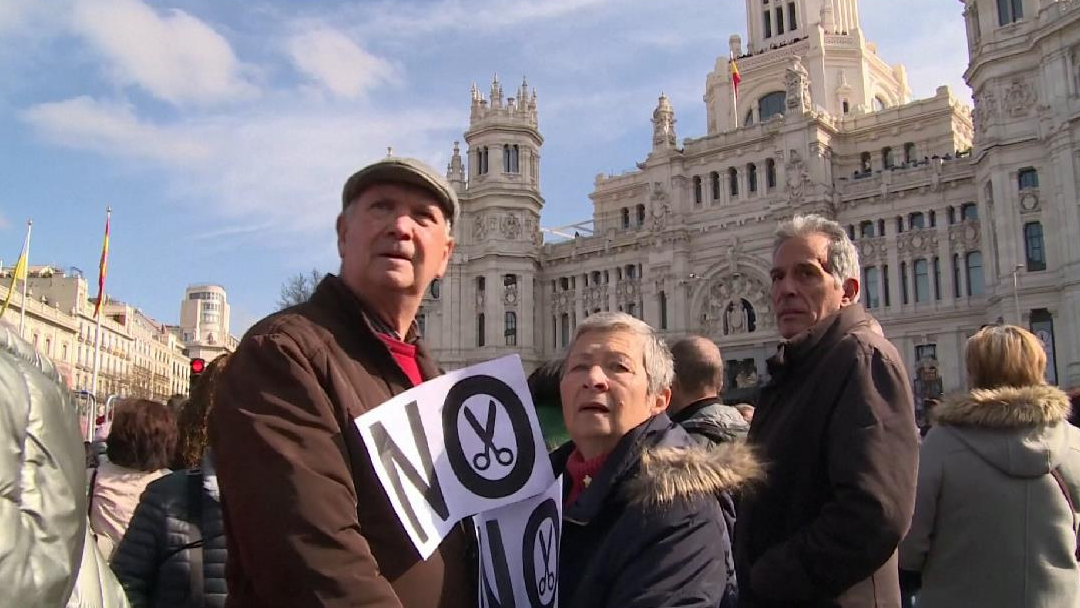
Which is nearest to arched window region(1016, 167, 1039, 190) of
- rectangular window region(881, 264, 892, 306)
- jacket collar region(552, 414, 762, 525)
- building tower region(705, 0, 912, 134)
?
rectangular window region(881, 264, 892, 306)

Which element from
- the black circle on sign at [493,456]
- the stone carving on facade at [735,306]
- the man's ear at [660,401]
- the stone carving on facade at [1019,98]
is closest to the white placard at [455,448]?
the black circle on sign at [493,456]

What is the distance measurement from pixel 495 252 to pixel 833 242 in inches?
1678

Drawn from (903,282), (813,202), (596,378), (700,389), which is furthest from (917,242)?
(596,378)

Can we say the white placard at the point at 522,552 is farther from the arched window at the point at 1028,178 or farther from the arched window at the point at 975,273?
the arched window at the point at 975,273

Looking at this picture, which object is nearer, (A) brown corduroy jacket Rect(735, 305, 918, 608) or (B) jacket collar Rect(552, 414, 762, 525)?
(B) jacket collar Rect(552, 414, 762, 525)

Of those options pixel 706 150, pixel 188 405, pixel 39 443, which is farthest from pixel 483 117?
pixel 39 443

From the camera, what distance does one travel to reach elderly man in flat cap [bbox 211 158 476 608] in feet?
6.55

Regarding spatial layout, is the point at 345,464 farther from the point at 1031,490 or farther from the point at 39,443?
the point at 1031,490

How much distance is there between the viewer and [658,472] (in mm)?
2545

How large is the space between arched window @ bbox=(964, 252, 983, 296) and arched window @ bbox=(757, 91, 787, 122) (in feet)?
53.1

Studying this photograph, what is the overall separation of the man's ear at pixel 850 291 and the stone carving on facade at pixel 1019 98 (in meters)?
32.5

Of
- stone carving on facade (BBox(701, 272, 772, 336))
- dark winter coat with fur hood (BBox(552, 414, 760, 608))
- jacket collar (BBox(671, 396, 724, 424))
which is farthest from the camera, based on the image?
stone carving on facade (BBox(701, 272, 772, 336))

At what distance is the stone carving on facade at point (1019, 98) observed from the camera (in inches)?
1211

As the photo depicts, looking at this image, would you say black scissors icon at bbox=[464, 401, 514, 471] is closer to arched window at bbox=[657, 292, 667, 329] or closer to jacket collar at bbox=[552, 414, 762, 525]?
jacket collar at bbox=[552, 414, 762, 525]
